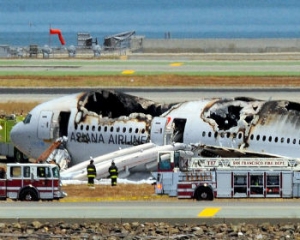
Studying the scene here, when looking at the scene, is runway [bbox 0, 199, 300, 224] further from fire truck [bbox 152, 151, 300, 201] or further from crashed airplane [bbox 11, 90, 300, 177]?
crashed airplane [bbox 11, 90, 300, 177]

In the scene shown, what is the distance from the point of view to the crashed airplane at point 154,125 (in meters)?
71.6

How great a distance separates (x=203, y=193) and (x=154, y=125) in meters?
15.7

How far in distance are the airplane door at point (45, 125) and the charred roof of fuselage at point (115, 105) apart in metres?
1.97

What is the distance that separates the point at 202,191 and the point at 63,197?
6.38 metres

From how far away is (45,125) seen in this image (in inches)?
3046

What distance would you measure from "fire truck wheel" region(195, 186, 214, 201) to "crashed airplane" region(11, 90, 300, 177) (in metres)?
11.8

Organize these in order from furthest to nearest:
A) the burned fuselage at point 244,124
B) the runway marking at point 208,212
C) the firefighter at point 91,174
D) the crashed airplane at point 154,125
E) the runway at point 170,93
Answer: the runway at point 170,93, the crashed airplane at point 154,125, the burned fuselage at point 244,124, the firefighter at point 91,174, the runway marking at point 208,212

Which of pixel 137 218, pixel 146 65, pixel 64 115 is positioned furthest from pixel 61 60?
pixel 137 218

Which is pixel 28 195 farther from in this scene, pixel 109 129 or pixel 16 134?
pixel 16 134

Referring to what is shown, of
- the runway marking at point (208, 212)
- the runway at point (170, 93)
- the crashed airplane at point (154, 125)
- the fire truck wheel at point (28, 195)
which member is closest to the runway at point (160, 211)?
the runway marking at point (208, 212)

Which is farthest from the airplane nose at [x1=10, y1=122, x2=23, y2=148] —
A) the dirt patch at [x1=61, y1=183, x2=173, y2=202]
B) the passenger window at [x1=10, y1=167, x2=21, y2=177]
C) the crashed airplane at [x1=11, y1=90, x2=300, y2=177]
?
the passenger window at [x1=10, y1=167, x2=21, y2=177]

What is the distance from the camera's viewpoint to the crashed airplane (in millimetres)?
71625

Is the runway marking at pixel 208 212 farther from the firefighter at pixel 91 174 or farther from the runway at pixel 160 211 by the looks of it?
the firefighter at pixel 91 174

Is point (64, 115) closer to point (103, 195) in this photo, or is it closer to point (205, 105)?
point (205, 105)
